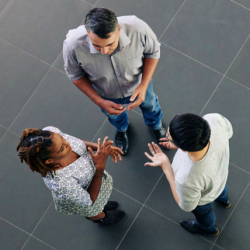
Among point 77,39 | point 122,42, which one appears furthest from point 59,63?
point 122,42

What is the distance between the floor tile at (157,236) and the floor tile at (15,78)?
1.61 metres

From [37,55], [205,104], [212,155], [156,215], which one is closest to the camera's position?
[212,155]

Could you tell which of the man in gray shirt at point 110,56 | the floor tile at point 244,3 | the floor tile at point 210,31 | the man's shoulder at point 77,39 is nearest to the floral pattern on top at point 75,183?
the man in gray shirt at point 110,56

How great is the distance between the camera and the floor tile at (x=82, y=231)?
2.67 m

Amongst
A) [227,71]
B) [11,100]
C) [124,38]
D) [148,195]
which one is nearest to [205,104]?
[227,71]

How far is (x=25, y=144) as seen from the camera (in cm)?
163

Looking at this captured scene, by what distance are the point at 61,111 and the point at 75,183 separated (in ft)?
4.42

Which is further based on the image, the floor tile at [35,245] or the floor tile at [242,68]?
the floor tile at [242,68]

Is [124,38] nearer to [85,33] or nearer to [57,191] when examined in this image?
[85,33]

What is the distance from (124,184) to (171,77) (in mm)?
1149

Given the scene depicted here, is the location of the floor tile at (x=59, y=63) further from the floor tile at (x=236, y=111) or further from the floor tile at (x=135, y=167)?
the floor tile at (x=236, y=111)

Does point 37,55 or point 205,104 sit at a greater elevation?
point 205,104

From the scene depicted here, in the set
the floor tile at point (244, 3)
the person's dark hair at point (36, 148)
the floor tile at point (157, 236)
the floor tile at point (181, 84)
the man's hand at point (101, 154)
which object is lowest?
the floor tile at point (157, 236)

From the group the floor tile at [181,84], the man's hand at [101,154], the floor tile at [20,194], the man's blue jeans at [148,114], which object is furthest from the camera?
the floor tile at [181,84]
